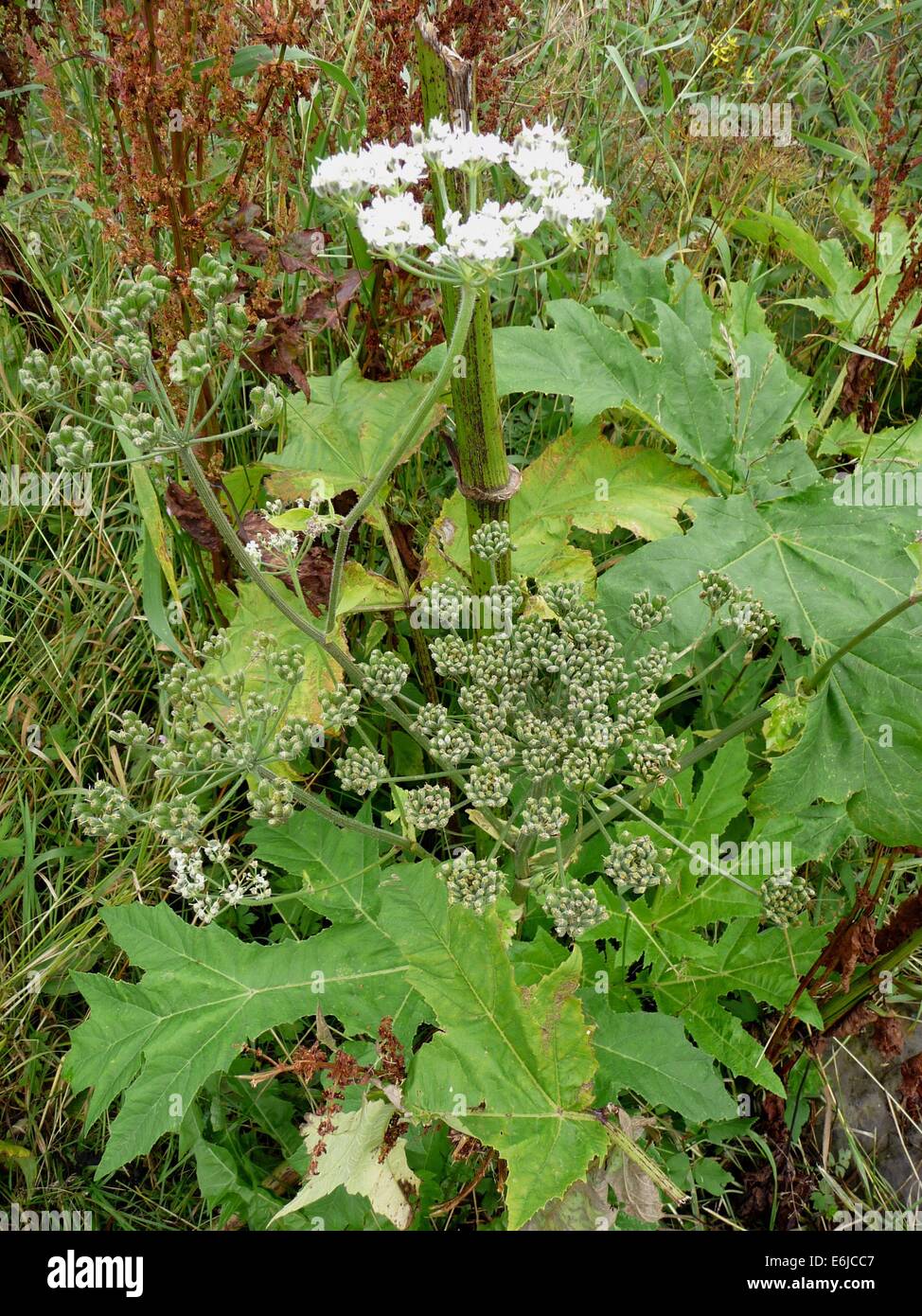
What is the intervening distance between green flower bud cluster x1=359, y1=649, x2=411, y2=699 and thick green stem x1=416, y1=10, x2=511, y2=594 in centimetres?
49

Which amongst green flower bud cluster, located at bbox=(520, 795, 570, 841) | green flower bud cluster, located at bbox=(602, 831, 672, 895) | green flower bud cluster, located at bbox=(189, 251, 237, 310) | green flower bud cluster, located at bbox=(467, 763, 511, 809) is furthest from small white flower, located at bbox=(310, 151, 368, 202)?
green flower bud cluster, located at bbox=(602, 831, 672, 895)

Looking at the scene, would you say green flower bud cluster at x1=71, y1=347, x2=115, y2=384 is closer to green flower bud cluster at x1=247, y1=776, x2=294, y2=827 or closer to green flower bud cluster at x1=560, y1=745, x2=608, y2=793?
green flower bud cluster at x1=247, y1=776, x2=294, y2=827

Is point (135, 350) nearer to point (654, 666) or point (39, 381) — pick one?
point (39, 381)

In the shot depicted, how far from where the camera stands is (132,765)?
342 cm

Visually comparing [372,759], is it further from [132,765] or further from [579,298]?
[579,298]

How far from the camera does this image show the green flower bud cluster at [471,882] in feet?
7.16

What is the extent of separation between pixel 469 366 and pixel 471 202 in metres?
0.46

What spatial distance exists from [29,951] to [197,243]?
2203 millimetres

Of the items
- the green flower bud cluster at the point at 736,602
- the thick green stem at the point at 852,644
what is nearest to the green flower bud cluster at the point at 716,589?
the green flower bud cluster at the point at 736,602

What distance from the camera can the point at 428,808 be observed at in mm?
2314

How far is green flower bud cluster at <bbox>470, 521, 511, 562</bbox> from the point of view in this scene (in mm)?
2447

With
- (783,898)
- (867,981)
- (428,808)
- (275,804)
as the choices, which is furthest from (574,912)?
(867,981)

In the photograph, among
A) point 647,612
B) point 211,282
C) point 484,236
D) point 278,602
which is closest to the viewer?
point 484,236
